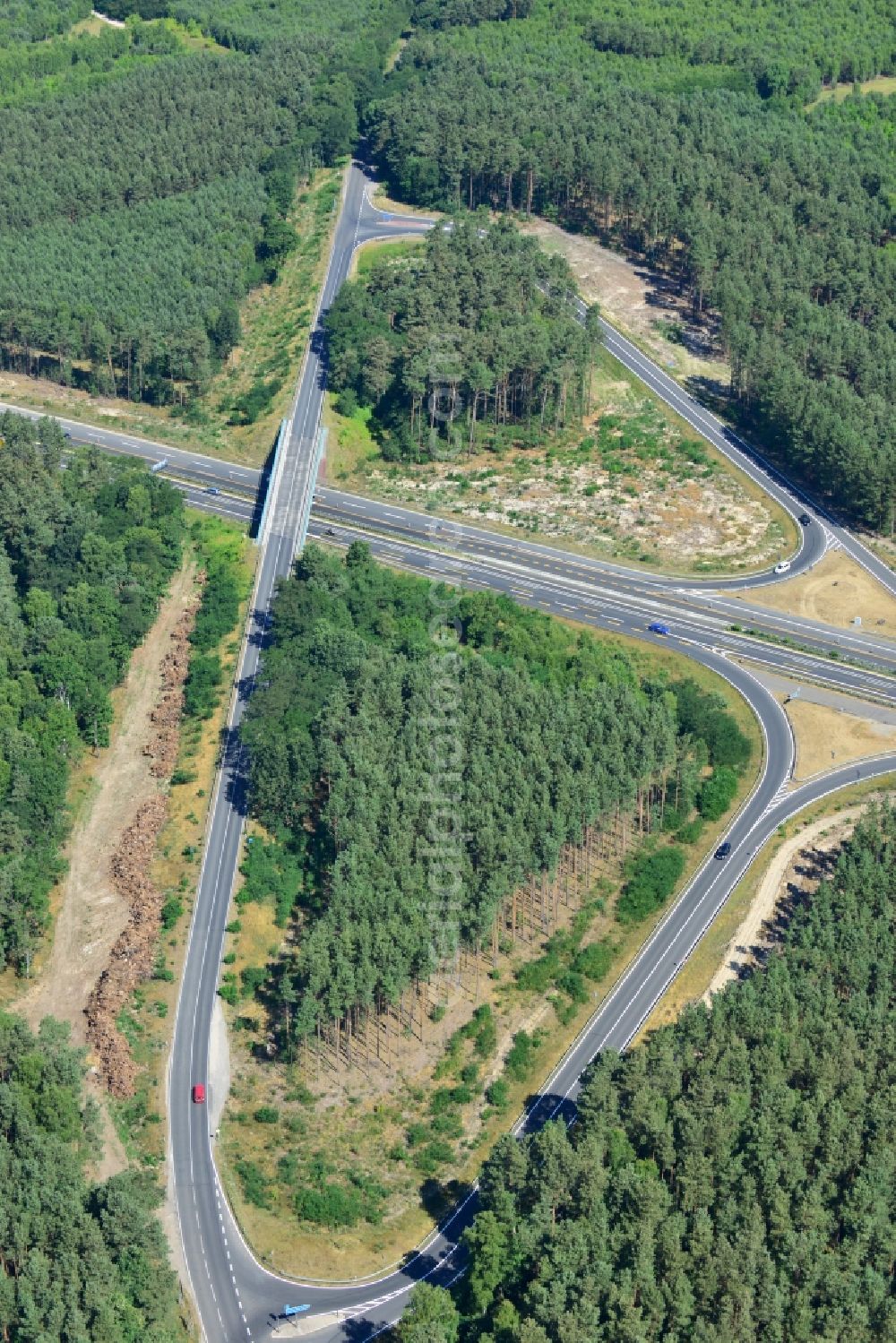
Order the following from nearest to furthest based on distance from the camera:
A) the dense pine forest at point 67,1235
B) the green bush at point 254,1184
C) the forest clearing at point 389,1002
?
the dense pine forest at point 67,1235 < the green bush at point 254,1184 < the forest clearing at point 389,1002

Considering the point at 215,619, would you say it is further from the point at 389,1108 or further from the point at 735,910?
the point at 389,1108

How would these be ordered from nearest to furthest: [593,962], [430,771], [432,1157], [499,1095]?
[432,1157] → [499,1095] → [593,962] → [430,771]

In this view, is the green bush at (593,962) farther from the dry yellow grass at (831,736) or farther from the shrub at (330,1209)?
the dry yellow grass at (831,736)

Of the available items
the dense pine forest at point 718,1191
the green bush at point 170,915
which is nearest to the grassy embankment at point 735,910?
the dense pine forest at point 718,1191

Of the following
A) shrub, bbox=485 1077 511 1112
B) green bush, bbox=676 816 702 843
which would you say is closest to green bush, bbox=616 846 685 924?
green bush, bbox=676 816 702 843

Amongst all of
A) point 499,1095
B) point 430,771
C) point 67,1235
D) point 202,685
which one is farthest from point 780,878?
point 67,1235

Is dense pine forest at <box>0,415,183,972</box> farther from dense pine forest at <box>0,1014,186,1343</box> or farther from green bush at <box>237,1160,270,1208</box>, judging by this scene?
green bush at <box>237,1160,270,1208</box>
